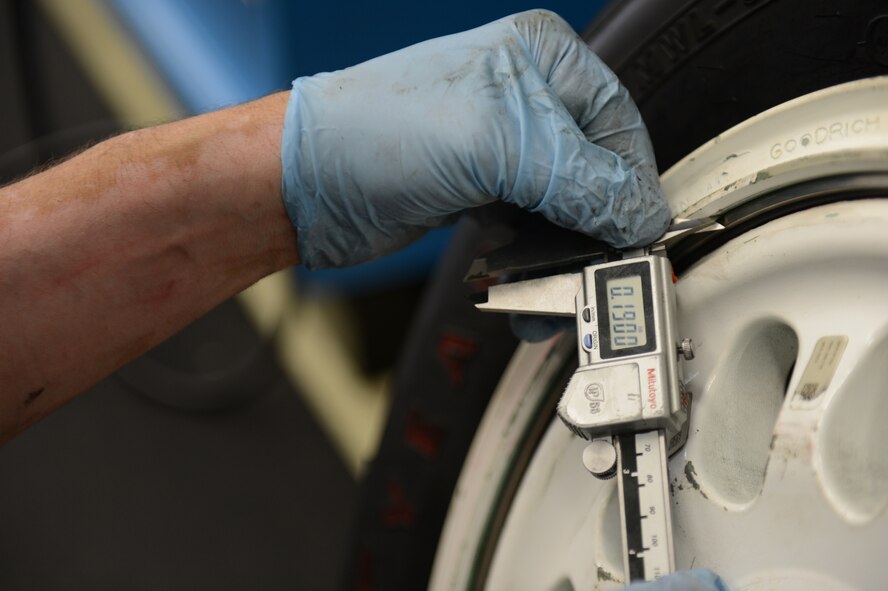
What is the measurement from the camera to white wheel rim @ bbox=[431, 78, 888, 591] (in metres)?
0.89

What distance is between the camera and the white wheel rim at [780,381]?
0.89 meters

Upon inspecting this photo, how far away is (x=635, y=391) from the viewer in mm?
937

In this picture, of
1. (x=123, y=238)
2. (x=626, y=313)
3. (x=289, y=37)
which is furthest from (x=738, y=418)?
(x=289, y=37)

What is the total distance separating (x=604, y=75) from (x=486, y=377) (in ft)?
1.33

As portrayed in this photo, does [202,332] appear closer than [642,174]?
No

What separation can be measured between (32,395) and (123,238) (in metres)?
0.21

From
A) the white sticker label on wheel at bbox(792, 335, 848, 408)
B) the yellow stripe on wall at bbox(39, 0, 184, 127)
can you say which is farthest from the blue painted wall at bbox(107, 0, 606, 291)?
the white sticker label on wheel at bbox(792, 335, 848, 408)

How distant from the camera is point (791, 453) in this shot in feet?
3.04

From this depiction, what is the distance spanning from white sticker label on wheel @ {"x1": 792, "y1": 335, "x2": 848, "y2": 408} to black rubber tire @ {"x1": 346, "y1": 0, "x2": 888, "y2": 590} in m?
0.24

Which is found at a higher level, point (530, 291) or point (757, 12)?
point (757, 12)

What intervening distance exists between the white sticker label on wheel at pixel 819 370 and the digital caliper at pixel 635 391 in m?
0.10

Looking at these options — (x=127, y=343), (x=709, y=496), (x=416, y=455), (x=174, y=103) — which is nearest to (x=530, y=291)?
(x=709, y=496)

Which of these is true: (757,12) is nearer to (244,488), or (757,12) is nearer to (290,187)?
(290,187)

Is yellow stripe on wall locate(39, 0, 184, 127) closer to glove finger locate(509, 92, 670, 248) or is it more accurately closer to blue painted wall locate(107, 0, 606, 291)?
blue painted wall locate(107, 0, 606, 291)
